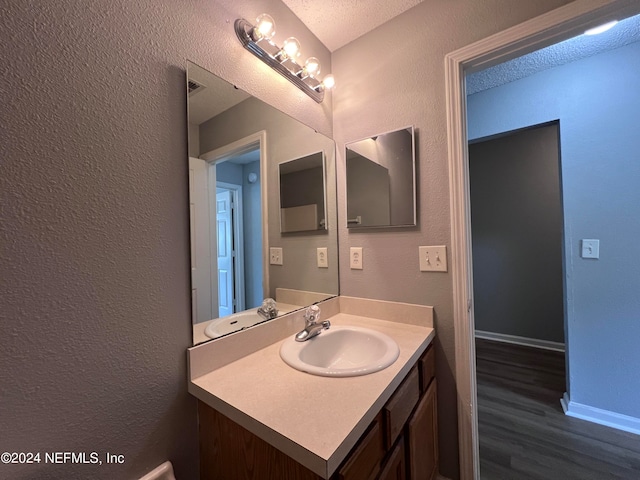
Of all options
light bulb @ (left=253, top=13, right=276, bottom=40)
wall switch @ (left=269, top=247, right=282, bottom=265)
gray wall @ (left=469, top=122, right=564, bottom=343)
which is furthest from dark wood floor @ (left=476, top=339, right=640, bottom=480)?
light bulb @ (left=253, top=13, right=276, bottom=40)

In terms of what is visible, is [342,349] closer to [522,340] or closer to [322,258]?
[322,258]

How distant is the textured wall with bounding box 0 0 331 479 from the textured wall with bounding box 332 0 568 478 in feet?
2.91

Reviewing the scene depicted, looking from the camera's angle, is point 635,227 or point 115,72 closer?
point 115,72

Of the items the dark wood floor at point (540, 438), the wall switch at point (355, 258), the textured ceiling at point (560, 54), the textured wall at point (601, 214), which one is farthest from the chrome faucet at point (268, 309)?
the textured wall at point (601, 214)

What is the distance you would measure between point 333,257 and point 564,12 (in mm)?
1388

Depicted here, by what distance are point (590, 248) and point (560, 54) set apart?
1338 millimetres

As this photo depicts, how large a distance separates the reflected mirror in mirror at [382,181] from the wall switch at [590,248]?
145cm

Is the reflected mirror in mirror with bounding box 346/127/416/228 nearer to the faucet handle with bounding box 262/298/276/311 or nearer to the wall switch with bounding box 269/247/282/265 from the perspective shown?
the wall switch with bounding box 269/247/282/265

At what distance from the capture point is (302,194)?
4.57 feet

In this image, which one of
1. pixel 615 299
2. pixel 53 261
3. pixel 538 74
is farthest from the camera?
pixel 538 74

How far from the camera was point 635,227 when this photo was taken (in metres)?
1.60

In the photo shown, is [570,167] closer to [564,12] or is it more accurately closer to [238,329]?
[564,12]

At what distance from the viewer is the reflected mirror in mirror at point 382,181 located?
4.19ft

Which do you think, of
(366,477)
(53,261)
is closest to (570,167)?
(366,477)
